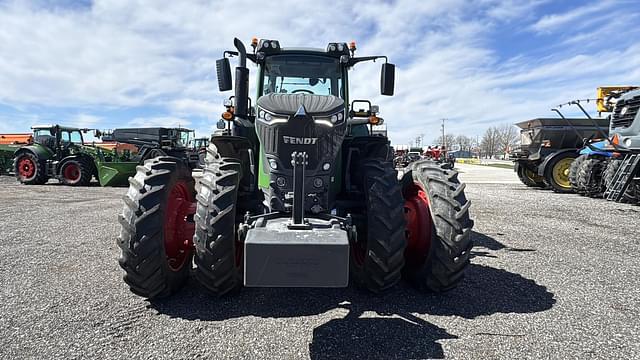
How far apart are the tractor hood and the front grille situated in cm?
1010

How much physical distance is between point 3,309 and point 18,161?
16163mm

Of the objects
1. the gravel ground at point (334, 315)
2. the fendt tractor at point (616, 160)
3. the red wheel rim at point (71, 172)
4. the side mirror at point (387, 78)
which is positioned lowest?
the gravel ground at point (334, 315)

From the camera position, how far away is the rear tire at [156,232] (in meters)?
3.06

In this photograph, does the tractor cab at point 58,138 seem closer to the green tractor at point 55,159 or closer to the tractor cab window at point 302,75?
the green tractor at point 55,159

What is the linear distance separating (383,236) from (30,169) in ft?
58.4

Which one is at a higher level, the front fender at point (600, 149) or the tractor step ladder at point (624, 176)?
the front fender at point (600, 149)

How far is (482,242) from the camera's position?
5773 millimetres

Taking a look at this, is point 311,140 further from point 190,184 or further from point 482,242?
Result: point 482,242

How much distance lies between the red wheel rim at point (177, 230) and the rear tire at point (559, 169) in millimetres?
13516

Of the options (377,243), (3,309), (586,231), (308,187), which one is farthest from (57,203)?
(586,231)

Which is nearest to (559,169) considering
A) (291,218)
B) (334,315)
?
(334,315)

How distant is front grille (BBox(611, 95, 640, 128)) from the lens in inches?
388

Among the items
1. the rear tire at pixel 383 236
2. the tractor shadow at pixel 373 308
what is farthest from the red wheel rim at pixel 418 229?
the rear tire at pixel 383 236

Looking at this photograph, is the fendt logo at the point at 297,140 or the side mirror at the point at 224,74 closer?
the fendt logo at the point at 297,140
